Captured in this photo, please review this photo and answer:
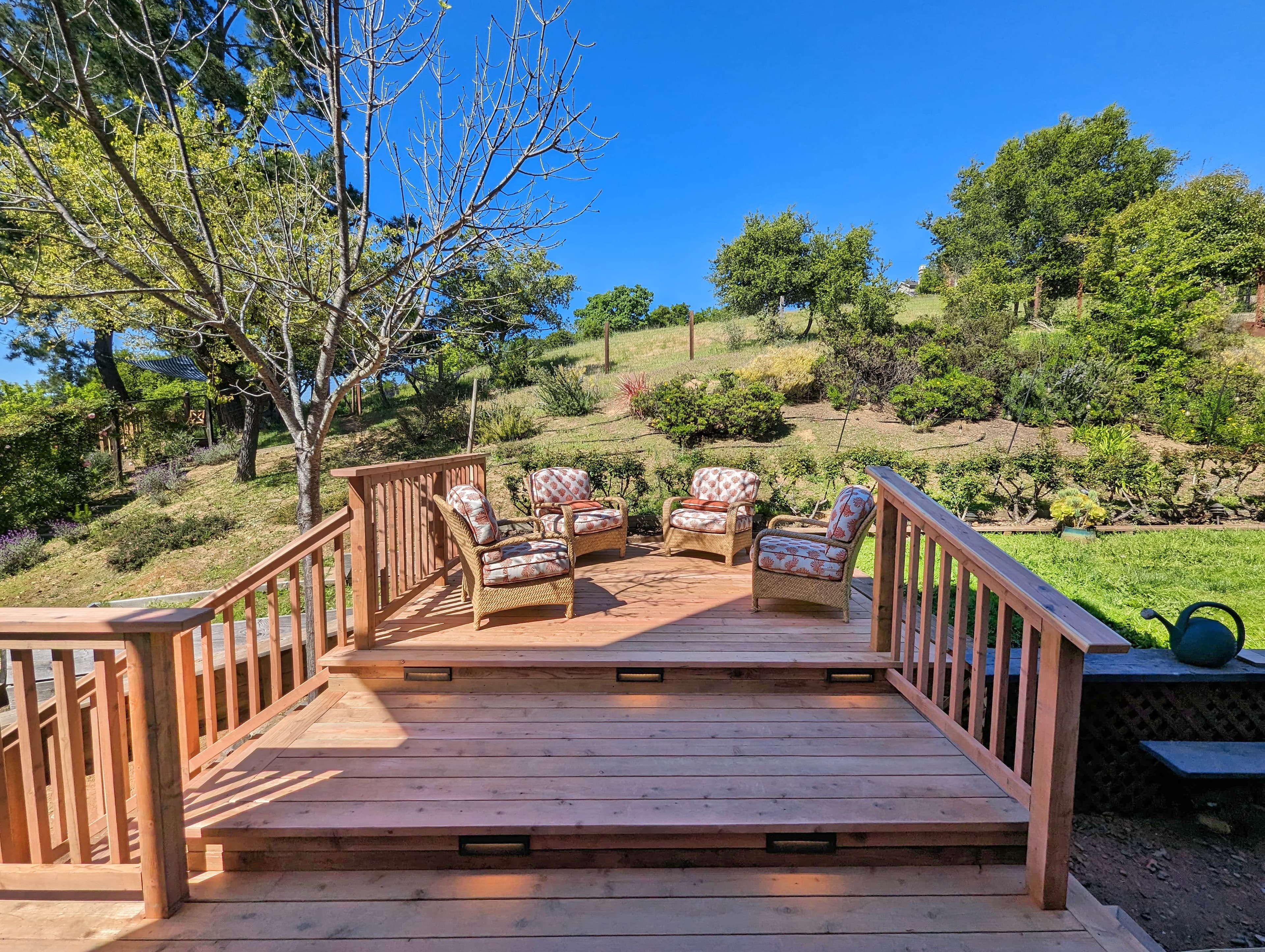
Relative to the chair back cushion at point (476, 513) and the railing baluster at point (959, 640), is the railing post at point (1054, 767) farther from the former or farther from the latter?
the chair back cushion at point (476, 513)

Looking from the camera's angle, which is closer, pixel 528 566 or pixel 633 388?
pixel 528 566

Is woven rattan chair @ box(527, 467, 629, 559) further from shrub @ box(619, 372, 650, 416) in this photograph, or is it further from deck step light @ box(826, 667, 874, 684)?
shrub @ box(619, 372, 650, 416)

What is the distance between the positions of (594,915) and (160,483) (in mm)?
13339

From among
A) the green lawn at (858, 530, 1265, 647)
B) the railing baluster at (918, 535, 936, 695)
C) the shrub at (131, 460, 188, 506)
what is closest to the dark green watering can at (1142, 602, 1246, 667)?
the green lawn at (858, 530, 1265, 647)

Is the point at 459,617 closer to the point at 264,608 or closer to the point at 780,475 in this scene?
the point at 264,608

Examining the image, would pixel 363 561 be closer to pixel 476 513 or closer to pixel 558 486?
pixel 476 513

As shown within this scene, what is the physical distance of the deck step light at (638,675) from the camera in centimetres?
310

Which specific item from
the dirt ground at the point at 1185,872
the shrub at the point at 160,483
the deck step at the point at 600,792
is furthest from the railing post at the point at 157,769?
the shrub at the point at 160,483

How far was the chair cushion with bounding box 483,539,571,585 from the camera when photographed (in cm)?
368

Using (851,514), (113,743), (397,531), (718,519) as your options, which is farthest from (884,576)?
(113,743)

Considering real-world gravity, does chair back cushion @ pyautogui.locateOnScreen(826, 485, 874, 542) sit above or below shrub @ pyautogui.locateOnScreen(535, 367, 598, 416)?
below

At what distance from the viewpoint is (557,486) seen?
5.95 meters

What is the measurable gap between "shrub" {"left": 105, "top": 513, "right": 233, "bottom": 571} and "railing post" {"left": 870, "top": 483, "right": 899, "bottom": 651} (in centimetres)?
977

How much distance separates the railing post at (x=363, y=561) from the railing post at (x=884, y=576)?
8.75ft
